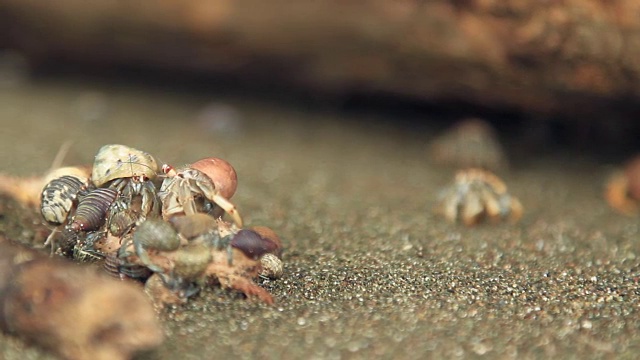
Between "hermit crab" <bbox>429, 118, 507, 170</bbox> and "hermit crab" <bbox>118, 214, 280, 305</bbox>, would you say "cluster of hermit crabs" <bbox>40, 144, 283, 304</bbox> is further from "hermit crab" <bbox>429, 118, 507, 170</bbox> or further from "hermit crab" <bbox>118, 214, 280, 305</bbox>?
"hermit crab" <bbox>429, 118, 507, 170</bbox>

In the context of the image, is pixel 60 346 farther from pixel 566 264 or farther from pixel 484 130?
pixel 484 130

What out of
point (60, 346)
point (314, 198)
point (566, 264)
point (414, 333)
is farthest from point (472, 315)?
point (314, 198)

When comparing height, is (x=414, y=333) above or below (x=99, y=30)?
below

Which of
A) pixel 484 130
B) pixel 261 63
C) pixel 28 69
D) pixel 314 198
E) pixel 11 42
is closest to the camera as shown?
pixel 314 198

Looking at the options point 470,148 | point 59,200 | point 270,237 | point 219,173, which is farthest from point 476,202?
point 59,200

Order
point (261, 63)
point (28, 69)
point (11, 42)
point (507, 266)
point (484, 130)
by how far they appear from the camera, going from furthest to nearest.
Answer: point (28, 69) < point (11, 42) < point (261, 63) < point (484, 130) < point (507, 266)

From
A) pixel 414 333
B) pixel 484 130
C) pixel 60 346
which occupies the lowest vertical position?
pixel 60 346

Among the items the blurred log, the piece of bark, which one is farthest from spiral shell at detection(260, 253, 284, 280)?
the blurred log

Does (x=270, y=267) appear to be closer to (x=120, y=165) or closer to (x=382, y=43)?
(x=120, y=165)
